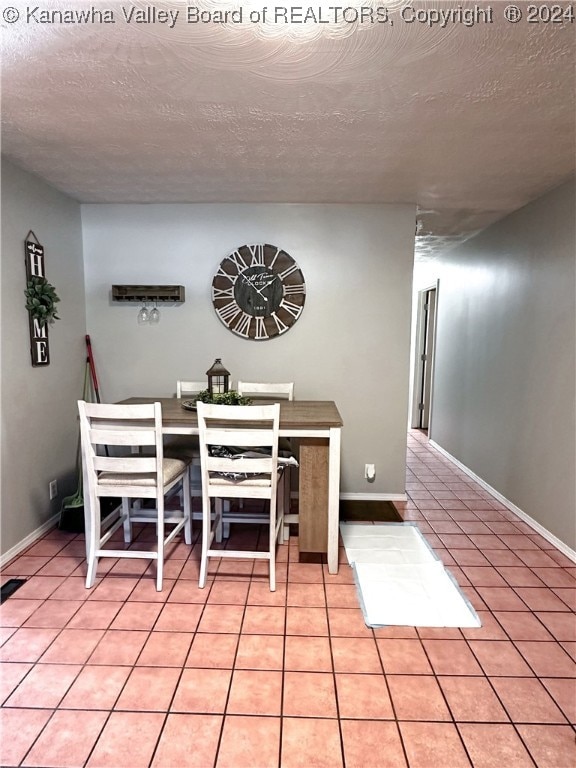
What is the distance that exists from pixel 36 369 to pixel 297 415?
1.79 meters

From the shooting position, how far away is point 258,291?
3408 millimetres

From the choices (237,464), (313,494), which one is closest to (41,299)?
(237,464)

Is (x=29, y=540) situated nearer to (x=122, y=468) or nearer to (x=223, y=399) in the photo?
(x=122, y=468)

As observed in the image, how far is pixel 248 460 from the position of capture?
222 centimetres

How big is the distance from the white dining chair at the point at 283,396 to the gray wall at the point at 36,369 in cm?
131

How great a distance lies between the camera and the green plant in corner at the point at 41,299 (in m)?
2.73

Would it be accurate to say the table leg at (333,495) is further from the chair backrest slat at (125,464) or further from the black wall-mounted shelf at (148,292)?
the black wall-mounted shelf at (148,292)

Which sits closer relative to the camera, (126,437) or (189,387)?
(126,437)

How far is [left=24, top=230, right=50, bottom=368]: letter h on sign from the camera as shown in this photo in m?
2.73

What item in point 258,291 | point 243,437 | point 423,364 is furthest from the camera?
point 423,364

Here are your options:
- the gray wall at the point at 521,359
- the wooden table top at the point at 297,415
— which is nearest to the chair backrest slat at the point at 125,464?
the wooden table top at the point at 297,415

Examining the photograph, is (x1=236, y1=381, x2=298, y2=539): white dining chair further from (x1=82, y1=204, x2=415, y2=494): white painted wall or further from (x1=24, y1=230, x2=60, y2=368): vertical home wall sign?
(x1=24, y1=230, x2=60, y2=368): vertical home wall sign

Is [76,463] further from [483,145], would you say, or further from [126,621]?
[483,145]

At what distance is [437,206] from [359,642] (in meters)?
3.06
